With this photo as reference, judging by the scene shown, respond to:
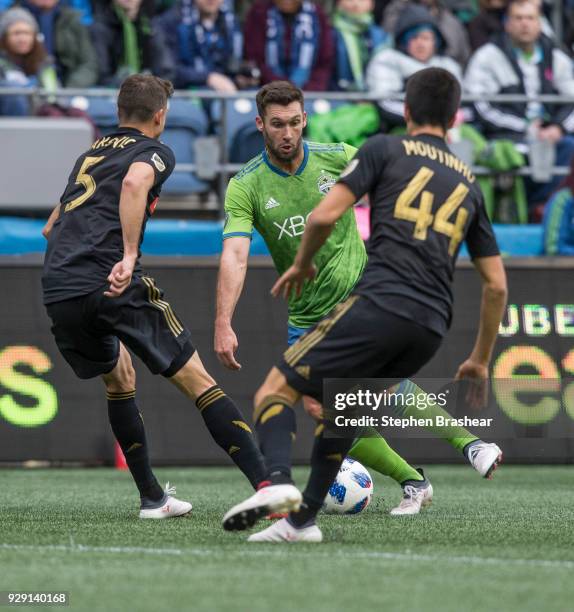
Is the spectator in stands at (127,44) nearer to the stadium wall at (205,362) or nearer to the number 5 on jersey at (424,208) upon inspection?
the stadium wall at (205,362)

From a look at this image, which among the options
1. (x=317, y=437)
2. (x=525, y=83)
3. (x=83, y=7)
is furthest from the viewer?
(x=83, y=7)

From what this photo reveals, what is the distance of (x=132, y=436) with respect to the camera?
689 cm

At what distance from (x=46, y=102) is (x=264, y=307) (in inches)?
138

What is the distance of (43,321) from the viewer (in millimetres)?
10445

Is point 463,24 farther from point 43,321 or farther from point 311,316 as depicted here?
point 311,316

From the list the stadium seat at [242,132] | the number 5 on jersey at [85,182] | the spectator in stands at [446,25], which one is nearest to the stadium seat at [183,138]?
the stadium seat at [242,132]

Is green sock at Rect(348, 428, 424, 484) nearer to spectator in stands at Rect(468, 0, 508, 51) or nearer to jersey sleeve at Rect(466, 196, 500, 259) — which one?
jersey sleeve at Rect(466, 196, 500, 259)

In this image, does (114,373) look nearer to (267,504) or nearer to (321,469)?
(321,469)

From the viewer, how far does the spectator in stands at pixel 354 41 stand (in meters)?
14.1

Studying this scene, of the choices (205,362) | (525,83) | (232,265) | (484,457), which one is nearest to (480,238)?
(232,265)

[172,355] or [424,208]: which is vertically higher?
[424,208]

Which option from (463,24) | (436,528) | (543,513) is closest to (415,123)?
(436,528)

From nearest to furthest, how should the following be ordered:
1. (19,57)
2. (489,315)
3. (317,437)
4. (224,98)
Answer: (489,315), (317,437), (224,98), (19,57)

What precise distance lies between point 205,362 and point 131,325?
4117 millimetres
